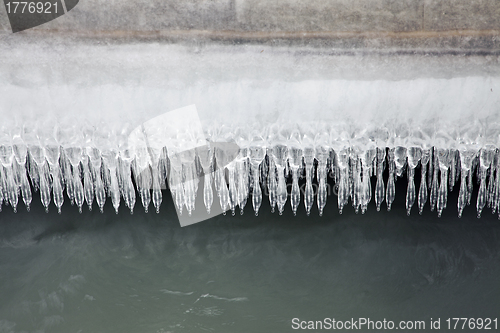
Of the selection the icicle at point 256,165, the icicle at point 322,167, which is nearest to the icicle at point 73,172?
the icicle at point 256,165

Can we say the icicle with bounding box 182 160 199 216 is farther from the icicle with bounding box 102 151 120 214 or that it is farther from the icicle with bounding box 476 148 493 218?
the icicle with bounding box 476 148 493 218

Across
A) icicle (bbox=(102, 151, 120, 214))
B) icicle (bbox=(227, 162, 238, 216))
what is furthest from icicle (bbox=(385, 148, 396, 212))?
icicle (bbox=(102, 151, 120, 214))

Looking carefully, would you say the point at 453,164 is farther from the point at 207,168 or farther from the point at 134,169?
the point at 134,169

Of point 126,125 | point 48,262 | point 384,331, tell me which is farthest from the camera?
point 48,262

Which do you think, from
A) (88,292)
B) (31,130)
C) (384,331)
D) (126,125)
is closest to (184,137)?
(126,125)

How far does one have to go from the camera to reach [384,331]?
2406mm

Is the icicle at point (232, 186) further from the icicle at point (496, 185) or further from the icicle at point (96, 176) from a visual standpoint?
the icicle at point (496, 185)

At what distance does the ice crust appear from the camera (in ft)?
8.11

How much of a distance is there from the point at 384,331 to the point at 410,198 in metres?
0.72

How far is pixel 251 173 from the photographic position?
2646mm

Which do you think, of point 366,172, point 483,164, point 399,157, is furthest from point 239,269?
point 483,164

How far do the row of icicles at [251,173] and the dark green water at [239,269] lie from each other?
205 mm

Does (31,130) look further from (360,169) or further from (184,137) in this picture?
(360,169)

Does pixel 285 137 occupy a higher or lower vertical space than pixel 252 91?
lower
